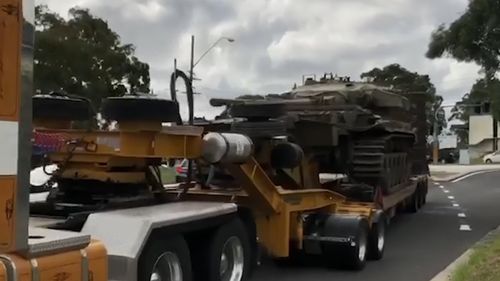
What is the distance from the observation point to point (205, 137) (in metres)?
8.28

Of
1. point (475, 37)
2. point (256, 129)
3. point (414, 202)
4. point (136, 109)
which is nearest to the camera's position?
point (136, 109)

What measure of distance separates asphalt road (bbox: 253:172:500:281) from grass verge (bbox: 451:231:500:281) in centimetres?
54

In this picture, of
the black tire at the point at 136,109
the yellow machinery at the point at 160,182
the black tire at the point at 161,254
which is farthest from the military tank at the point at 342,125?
the black tire at the point at 161,254

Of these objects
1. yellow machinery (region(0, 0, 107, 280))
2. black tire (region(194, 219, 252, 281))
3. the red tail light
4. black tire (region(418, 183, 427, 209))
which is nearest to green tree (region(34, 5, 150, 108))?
black tire (region(418, 183, 427, 209))

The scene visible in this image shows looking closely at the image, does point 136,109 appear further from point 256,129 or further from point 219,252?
point 256,129

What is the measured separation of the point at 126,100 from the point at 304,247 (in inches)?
171

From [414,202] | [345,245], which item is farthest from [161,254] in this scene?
[414,202]

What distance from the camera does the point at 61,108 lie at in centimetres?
778

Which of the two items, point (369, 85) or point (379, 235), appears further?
point (369, 85)

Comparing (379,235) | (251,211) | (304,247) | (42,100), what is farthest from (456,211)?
(42,100)

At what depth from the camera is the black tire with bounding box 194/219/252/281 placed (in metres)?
7.37

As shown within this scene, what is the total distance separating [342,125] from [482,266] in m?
3.92

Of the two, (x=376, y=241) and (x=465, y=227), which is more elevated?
(x=376, y=241)

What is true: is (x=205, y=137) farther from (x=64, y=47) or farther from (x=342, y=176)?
(x=64, y=47)
